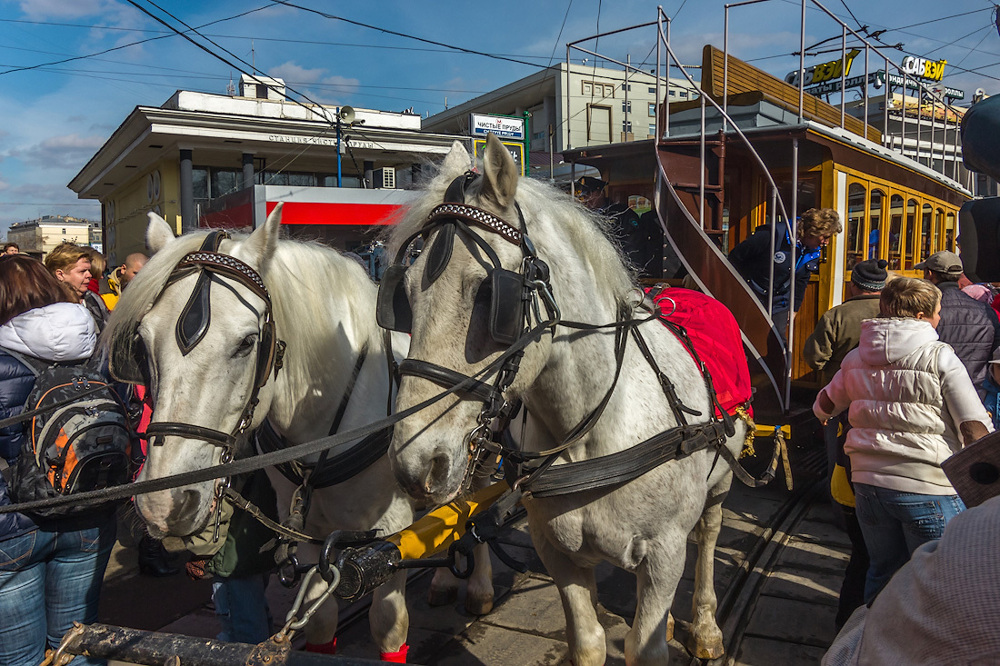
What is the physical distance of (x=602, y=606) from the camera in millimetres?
3641

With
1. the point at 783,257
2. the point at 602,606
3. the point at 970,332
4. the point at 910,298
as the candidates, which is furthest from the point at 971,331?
the point at 602,606

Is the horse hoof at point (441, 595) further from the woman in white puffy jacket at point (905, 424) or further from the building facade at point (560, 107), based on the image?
the building facade at point (560, 107)

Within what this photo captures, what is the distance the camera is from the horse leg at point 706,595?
308 centimetres

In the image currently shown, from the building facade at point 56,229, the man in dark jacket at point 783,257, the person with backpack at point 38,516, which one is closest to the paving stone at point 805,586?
the man in dark jacket at point 783,257

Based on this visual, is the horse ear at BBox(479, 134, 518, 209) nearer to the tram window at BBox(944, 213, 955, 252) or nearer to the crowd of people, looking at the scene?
the crowd of people

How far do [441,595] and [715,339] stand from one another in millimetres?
2181

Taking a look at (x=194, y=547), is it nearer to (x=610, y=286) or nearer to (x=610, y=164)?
(x=610, y=286)

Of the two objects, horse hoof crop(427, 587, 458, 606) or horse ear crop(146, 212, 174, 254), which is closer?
horse ear crop(146, 212, 174, 254)

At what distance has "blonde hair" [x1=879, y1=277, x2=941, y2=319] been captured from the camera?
109 inches

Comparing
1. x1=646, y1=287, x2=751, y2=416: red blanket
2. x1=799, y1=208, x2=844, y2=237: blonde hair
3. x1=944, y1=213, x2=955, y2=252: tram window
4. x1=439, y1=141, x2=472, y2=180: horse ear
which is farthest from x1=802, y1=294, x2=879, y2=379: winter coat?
x1=944, y1=213, x2=955, y2=252: tram window

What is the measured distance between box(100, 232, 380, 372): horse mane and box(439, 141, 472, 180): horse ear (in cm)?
74

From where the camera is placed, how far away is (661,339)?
249 centimetres

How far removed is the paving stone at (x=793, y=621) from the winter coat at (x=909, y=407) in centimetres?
101

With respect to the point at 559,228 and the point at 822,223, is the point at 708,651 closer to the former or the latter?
the point at 559,228
